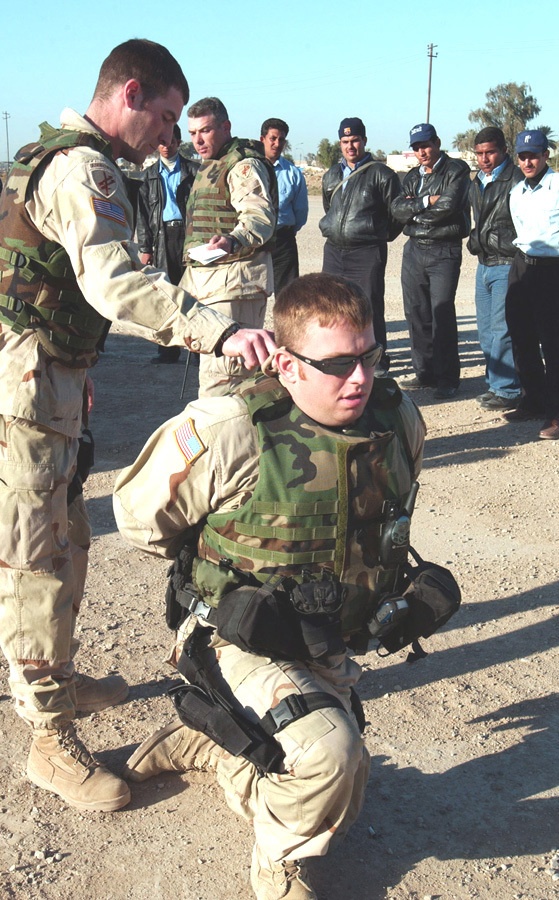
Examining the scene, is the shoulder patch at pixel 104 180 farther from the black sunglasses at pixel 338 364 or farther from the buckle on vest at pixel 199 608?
the buckle on vest at pixel 199 608

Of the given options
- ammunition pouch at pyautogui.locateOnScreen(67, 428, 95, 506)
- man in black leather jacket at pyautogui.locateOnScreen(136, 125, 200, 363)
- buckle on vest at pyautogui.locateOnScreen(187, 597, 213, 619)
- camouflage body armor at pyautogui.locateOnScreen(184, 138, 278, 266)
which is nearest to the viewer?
buckle on vest at pyautogui.locateOnScreen(187, 597, 213, 619)

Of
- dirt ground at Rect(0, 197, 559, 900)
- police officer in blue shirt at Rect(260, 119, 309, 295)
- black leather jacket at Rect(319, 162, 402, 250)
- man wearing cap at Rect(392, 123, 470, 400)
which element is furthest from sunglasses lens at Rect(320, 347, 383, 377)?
police officer in blue shirt at Rect(260, 119, 309, 295)

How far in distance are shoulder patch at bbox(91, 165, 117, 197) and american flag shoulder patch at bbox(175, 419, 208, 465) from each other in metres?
0.74

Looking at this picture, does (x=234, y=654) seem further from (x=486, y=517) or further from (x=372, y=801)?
(x=486, y=517)

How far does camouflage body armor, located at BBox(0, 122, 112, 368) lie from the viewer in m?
2.87

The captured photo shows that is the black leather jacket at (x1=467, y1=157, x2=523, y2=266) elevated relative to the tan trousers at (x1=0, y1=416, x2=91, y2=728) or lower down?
elevated

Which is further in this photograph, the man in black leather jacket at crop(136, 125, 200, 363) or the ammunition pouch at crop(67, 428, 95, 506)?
the man in black leather jacket at crop(136, 125, 200, 363)

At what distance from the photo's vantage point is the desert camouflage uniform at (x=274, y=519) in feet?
8.08

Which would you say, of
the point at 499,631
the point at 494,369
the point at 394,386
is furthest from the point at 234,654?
the point at 494,369

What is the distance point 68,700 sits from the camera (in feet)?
10.4

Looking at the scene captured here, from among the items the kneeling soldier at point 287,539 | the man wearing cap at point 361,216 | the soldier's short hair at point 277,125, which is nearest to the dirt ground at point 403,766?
the kneeling soldier at point 287,539

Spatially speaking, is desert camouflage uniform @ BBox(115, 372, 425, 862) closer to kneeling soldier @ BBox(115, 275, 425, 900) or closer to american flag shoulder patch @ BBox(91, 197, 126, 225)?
kneeling soldier @ BBox(115, 275, 425, 900)

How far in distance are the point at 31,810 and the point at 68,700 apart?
0.35 m

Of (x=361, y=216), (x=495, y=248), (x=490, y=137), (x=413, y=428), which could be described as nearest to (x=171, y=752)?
(x=413, y=428)
